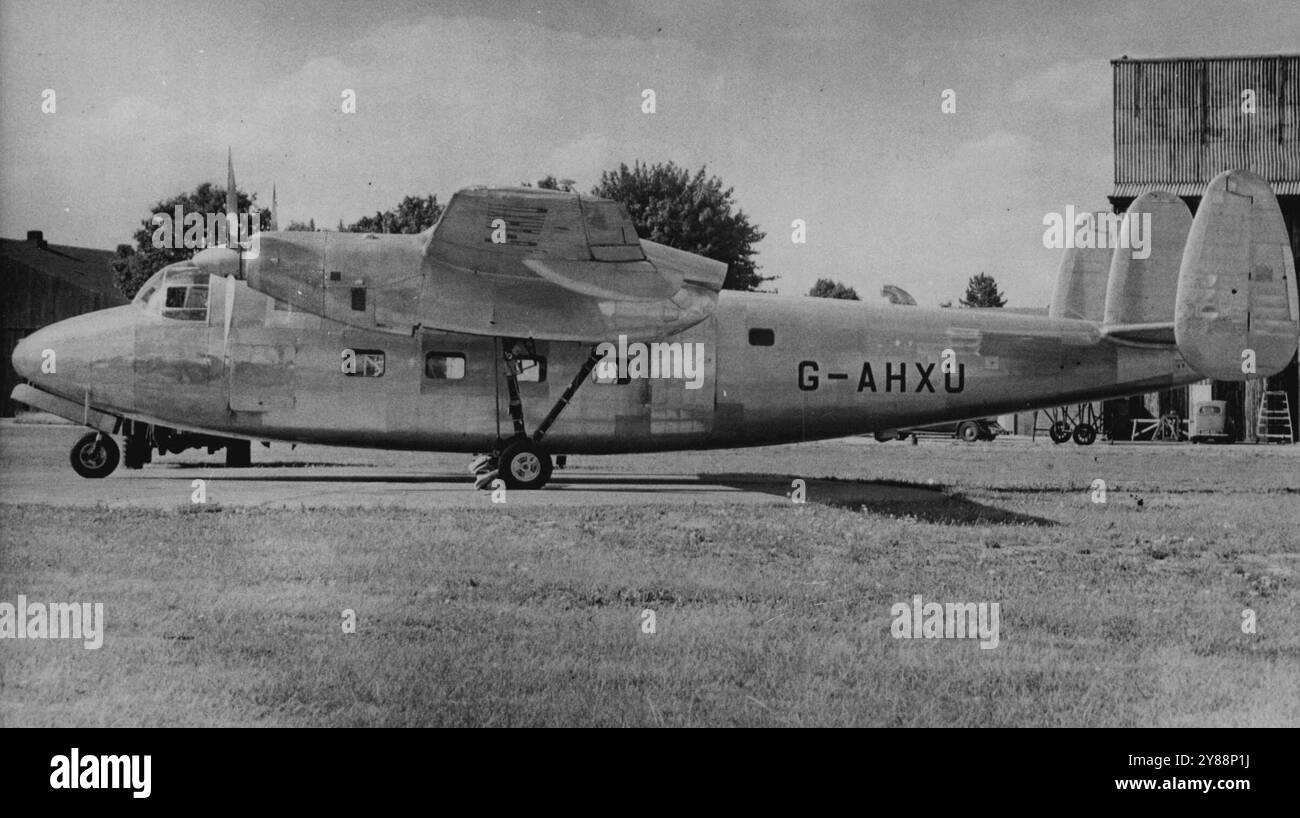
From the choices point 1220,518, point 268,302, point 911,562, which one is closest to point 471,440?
point 268,302

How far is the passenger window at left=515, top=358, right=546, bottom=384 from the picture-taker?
607 inches

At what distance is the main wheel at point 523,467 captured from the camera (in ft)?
49.0

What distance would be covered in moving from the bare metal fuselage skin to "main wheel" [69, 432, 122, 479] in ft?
2.23

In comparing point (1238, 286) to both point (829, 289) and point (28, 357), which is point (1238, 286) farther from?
point (829, 289)

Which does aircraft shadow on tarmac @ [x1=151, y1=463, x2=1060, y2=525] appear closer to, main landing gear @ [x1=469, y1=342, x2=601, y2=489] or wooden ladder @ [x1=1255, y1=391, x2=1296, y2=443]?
main landing gear @ [x1=469, y1=342, x2=601, y2=489]

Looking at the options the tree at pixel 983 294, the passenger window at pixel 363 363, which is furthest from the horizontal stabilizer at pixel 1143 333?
the tree at pixel 983 294

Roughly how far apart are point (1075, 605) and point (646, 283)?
27.4 feet

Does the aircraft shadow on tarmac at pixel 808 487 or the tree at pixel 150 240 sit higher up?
the tree at pixel 150 240

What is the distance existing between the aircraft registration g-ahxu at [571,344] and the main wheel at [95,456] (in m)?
0.03

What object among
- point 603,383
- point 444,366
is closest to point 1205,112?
point 603,383

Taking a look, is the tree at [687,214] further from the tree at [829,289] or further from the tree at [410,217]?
the tree at [829,289]

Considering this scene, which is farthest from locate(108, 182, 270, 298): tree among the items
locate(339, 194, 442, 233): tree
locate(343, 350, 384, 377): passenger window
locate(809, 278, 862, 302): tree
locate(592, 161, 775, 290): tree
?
locate(809, 278, 862, 302): tree
